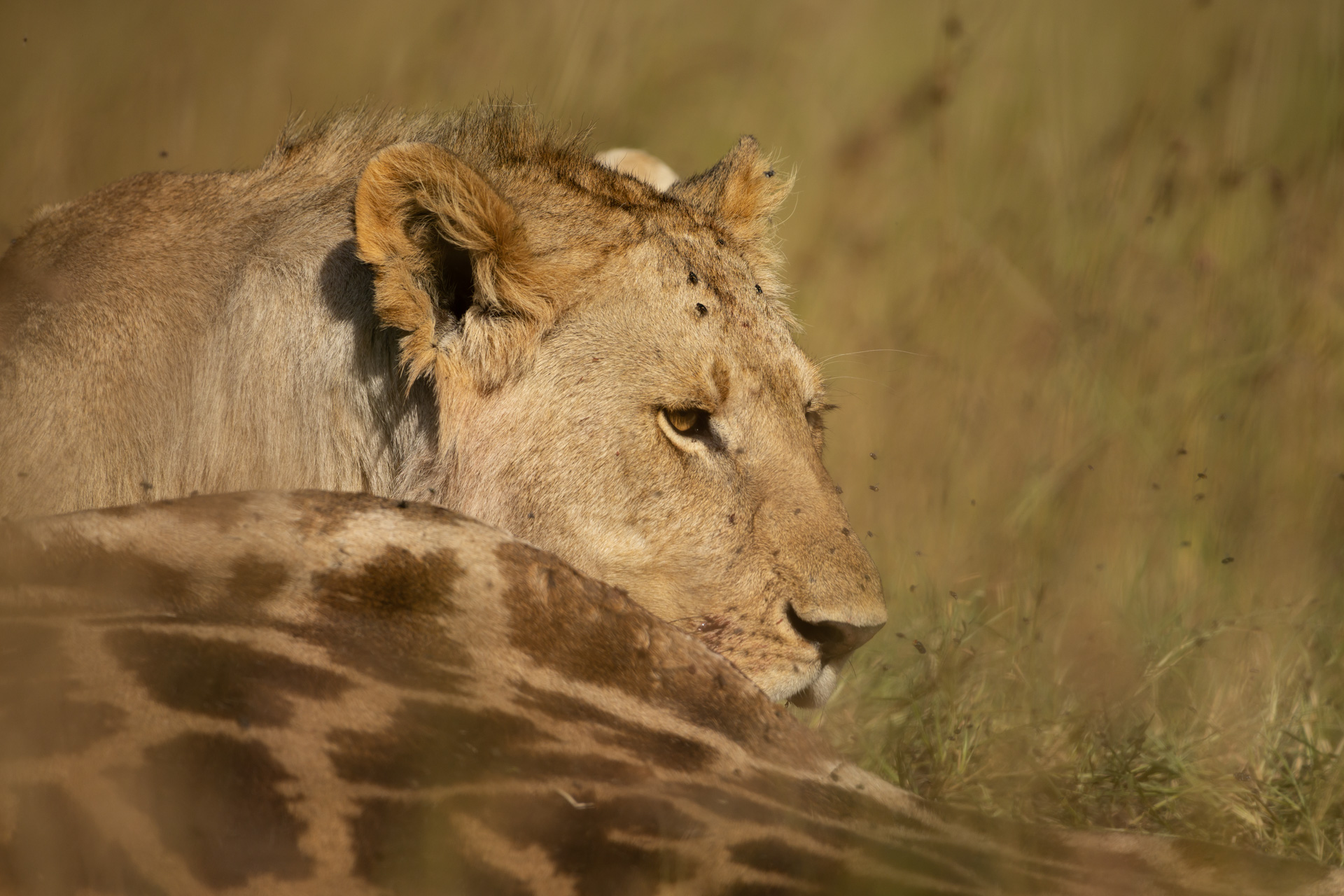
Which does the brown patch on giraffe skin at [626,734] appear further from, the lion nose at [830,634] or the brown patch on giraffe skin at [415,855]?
the lion nose at [830,634]

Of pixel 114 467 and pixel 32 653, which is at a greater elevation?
pixel 114 467

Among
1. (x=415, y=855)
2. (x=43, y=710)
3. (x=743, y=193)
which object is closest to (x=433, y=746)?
(x=415, y=855)

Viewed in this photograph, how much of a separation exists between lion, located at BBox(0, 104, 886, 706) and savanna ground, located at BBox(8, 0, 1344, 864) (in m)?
0.67

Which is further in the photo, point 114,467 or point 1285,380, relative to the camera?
point 1285,380

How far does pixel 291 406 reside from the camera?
3.34 metres

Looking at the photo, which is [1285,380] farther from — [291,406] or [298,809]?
[298,809]

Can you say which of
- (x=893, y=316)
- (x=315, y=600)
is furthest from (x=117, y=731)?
(x=893, y=316)

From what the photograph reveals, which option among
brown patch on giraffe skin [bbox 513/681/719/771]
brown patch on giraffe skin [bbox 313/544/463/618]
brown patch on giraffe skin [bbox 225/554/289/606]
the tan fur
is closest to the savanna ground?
the tan fur

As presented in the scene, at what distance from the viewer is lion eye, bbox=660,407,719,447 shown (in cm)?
341

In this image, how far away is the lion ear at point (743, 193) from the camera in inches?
167

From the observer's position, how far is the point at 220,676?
1.81 m

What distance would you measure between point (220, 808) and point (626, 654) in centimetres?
65

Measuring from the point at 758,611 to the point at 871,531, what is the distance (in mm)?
1805

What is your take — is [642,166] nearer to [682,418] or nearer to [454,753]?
[682,418]
